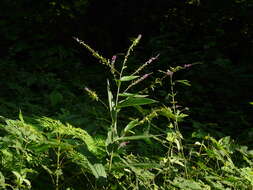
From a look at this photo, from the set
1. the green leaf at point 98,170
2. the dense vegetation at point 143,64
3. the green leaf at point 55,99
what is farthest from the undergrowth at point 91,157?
the green leaf at point 55,99

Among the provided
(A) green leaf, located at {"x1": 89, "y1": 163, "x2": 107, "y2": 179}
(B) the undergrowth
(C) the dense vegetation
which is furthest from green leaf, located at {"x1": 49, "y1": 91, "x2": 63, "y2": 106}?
(A) green leaf, located at {"x1": 89, "y1": 163, "x2": 107, "y2": 179}

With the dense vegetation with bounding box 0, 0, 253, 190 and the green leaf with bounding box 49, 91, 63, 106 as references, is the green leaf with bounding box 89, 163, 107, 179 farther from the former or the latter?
the green leaf with bounding box 49, 91, 63, 106

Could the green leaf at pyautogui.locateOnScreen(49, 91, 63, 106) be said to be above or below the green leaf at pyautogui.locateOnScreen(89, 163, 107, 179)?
below

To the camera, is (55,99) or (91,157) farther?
(55,99)

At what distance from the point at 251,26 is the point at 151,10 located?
5.04 ft

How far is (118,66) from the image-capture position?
5820 mm

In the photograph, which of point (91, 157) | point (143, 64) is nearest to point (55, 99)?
point (143, 64)

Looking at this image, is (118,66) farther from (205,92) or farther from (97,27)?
(205,92)

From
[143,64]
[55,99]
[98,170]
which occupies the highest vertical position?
[98,170]

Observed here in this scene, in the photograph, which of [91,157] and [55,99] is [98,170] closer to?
[91,157]

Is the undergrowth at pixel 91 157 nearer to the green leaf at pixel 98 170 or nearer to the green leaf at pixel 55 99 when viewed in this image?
the green leaf at pixel 98 170

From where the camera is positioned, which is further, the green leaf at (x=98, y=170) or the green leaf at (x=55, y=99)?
the green leaf at (x=55, y=99)

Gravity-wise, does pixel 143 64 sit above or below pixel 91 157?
below

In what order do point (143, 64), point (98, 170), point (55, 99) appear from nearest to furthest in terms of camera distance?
point (98, 170) → point (143, 64) → point (55, 99)
